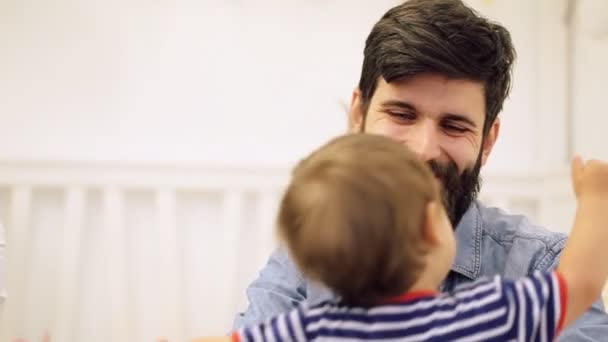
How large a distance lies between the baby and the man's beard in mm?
287

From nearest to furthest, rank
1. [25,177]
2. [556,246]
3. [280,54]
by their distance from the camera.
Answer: [556,246]
[25,177]
[280,54]

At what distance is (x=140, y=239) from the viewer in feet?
4.94

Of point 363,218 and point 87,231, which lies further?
point 87,231

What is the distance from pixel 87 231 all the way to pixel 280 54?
0.62m

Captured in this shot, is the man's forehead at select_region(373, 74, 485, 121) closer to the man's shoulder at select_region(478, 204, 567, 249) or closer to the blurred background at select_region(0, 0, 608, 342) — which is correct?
the man's shoulder at select_region(478, 204, 567, 249)

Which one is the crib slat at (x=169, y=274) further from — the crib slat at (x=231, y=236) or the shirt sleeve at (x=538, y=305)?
the shirt sleeve at (x=538, y=305)

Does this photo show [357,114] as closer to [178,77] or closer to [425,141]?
[425,141]

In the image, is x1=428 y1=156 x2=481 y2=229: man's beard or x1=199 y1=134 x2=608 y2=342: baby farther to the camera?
x1=428 y1=156 x2=481 y2=229: man's beard

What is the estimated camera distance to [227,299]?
1.46 meters

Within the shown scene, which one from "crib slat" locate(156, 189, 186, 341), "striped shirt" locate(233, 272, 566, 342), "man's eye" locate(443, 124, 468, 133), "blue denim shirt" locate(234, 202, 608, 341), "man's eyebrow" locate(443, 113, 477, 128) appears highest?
"man's eyebrow" locate(443, 113, 477, 128)

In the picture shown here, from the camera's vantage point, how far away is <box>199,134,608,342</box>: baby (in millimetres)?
518

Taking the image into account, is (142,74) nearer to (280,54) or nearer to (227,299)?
(280,54)

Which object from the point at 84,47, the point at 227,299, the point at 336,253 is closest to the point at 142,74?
the point at 84,47

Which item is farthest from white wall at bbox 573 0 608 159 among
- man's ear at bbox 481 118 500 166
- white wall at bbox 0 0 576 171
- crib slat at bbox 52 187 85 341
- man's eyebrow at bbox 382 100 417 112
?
crib slat at bbox 52 187 85 341
